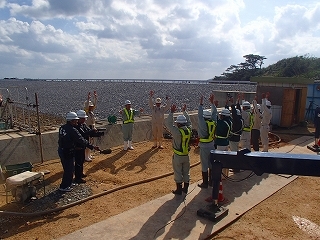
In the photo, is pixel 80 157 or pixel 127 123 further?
pixel 127 123

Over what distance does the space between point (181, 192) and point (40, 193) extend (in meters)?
3.56

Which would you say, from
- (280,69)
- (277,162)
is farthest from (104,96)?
(277,162)

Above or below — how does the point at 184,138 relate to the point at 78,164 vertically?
above

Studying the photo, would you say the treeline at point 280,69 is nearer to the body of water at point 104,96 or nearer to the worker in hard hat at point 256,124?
the body of water at point 104,96

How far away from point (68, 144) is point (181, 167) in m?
2.85

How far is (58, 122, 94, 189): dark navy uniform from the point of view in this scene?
24.2 feet

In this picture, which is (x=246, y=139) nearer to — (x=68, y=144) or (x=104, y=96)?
(x=68, y=144)

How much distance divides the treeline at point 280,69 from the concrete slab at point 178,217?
4757 centimetres

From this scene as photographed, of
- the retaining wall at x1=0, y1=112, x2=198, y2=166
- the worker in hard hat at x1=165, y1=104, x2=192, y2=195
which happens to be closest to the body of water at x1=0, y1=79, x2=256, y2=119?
the retaining wall at x1=0, y1=112, x2=198, y2=166

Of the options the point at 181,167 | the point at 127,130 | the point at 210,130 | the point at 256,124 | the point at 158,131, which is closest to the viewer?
the point at 181,167

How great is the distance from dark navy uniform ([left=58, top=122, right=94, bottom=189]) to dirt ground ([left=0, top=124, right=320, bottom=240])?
76 cm

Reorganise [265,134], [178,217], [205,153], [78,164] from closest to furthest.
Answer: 1. [178,217]
2. [205,153]
3. [78,164]
4. [265,134]

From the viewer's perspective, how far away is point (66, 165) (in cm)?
757

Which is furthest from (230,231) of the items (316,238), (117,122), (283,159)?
(117,122)
